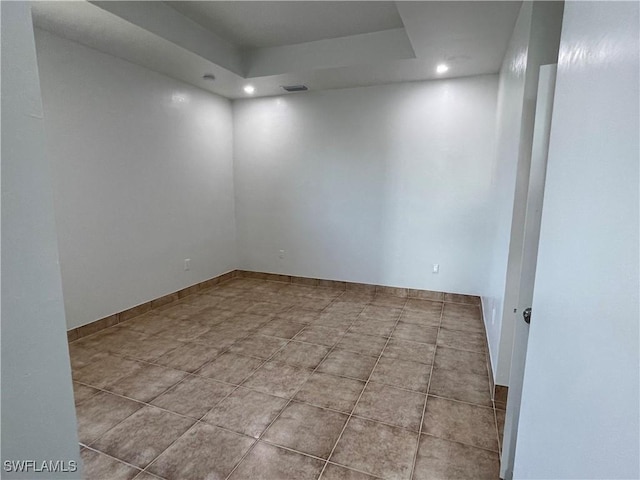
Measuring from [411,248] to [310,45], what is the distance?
8.41ft

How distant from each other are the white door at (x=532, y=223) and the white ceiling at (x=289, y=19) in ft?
6.50

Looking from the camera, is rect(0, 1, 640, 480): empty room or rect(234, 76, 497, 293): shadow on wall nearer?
rect(0, 1, 640, 480): empty room

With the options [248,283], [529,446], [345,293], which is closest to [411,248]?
[345,293]

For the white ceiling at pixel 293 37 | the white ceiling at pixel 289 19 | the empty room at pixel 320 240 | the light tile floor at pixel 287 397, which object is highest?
the white ceiling at pixel 289 19

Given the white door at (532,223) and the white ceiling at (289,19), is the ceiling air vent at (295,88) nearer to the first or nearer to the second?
the white ceiling at (289,19)

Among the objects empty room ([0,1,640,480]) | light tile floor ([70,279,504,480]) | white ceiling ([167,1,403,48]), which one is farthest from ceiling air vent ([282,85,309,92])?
light tile floor ([70,279,504,480])

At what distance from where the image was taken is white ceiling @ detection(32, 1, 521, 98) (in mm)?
2316

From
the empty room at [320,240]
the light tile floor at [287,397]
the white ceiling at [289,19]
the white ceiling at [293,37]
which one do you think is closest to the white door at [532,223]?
the empty room at [320,240]

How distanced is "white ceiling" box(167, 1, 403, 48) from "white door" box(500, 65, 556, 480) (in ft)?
6.50

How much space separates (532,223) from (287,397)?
176 centimetres

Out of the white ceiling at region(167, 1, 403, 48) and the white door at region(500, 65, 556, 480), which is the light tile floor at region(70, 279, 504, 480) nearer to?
the white door at region(500, 65, 556, 480)

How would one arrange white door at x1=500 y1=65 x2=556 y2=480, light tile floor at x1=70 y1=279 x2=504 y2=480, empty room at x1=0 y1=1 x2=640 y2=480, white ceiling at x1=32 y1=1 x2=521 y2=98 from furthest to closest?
white ceiling at x1=32 y1=1 x2=521 y2=98 < light tile floor at x1=70 y1=279 x2=504 y2=480 < white door at x1=500 y1=65 x2=556 y2=480 < empty room at x1=0 y1=1 x2=640 y2=480

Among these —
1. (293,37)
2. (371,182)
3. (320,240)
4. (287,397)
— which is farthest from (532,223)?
(320,240)

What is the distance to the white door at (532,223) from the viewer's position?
49.4 inches
